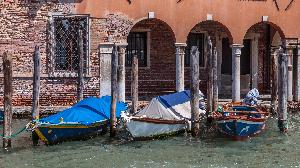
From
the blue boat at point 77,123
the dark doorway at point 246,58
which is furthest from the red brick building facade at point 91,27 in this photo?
the blue boat at point 77,123

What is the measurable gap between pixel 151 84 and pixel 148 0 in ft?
11.0

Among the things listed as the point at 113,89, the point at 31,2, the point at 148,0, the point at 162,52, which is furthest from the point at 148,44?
the point at 113,89

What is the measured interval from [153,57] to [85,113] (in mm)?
6837

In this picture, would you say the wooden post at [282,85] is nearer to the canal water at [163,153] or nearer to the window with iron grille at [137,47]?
the canal water at [163,153]

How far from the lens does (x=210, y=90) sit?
1753 centimetres

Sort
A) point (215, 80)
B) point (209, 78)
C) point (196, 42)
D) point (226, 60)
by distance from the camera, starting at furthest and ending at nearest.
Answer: point (226, 60) → point (196, 42) → point (215, 80) → point (209, 78)

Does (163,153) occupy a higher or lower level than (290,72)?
lower

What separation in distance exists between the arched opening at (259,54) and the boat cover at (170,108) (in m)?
6.60

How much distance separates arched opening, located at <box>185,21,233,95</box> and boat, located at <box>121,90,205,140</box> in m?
5.66

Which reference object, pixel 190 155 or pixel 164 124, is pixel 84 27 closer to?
pixel 164 124

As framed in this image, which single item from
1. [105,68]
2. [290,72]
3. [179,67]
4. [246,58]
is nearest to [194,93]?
[179,67]

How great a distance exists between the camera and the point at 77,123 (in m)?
15.0

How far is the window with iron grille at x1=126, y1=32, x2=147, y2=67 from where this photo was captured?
2189cm

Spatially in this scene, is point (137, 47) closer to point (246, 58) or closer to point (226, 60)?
point (226, 60)
